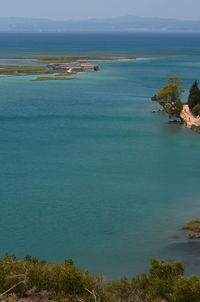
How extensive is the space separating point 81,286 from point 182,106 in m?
29.3

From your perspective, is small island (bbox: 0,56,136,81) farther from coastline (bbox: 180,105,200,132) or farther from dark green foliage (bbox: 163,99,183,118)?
coastline (bbox: 180,105,200,132)

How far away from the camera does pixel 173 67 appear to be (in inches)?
3041

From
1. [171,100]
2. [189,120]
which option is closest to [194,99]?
[189,120]

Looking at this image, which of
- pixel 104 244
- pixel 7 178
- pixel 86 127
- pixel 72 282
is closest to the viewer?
pixel 72 282

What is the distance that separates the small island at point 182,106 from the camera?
38375 millimetres

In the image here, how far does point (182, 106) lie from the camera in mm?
40344

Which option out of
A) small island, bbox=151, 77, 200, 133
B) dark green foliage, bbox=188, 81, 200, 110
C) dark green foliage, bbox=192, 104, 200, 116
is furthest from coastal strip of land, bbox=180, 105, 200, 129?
dark green foliage, bbox=188, 81, 200, 110

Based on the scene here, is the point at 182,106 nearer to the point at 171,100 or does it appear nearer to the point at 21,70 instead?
the point at 171,100

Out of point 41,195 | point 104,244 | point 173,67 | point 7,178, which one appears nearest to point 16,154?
point 7,178

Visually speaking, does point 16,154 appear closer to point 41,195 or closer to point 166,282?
point 41,195

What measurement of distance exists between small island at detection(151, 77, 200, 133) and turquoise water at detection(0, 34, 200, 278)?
103 centimetres

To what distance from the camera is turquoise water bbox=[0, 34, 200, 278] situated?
60.3 ft

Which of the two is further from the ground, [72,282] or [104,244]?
[72,282]

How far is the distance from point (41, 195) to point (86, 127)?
14.6 meters
